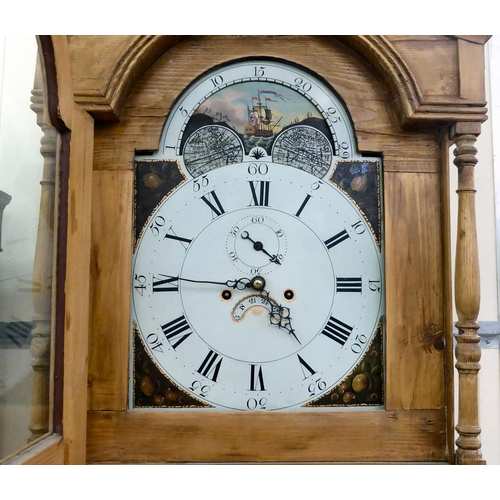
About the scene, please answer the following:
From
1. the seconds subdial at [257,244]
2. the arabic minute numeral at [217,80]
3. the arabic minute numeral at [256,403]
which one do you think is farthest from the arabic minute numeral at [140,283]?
the arabic minute numeral at [217,80]

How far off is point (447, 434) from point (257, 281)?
49cm

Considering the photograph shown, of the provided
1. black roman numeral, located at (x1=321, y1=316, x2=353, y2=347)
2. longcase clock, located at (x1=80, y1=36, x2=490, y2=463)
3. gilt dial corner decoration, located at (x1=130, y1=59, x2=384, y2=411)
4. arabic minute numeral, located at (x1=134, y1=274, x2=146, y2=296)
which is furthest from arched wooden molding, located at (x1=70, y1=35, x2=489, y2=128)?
black roman numeral, located at (x1=321, y1=316, x2=353, y2=347)

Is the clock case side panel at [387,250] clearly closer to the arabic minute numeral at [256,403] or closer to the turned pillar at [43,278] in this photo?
the arabic minute numeral at [256,403]

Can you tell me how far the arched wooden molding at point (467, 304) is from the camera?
1202 mm

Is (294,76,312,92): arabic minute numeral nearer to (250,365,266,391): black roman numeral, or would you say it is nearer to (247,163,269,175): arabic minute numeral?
(247,163,269,175): arabic minute numeral

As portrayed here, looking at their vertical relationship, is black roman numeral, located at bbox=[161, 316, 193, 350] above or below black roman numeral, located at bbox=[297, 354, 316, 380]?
above

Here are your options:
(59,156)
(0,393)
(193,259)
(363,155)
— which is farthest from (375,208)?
(0,393)

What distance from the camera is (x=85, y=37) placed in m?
1.26

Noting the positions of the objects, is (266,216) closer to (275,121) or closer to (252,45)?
(275,121)

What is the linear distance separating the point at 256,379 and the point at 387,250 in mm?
382

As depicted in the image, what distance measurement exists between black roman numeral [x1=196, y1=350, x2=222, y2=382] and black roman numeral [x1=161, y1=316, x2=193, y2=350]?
64 mm

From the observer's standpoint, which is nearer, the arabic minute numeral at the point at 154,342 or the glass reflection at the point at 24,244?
the glass reflection at the point at 24,244

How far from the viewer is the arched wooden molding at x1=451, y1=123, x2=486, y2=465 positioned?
1202 mm

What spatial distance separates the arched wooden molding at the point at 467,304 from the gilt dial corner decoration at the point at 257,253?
159mm
